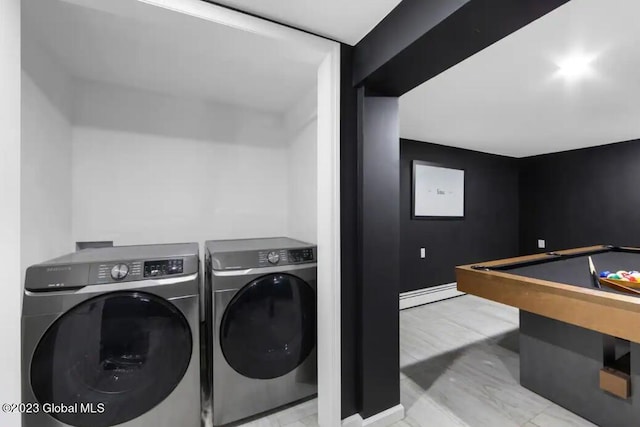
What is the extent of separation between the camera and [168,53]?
1464mm

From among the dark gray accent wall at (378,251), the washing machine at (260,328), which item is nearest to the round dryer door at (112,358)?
the washing machine at (260,328)

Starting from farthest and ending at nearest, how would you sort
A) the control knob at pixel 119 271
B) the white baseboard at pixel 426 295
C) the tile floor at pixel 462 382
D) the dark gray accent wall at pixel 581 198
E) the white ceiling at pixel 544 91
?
1. the dark gray accent wall at pixel 581 198
2. the white baseboard at pixel 426 295
3. the tile floor at pixel 462 382
4. the white ceiling at pixel 544 91
5. the control knob at pixel 119 271

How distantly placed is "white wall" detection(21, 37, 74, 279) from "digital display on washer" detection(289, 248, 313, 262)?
1.21 m

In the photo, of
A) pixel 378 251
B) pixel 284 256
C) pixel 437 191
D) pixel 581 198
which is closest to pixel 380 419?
pixel 378 251

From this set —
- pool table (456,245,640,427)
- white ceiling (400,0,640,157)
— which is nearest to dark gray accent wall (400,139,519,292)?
white ceiling (400,0,640,157)

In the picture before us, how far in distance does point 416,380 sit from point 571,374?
91 centimetres

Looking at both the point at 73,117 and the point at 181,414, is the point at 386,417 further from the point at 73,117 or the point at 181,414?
the point at 73,117

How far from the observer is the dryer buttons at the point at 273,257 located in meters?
1.55

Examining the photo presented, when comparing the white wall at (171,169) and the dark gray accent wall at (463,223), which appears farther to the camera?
the dark gray accent wall at (463,223)

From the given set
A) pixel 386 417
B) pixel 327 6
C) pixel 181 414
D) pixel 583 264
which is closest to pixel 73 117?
pixel 327 6

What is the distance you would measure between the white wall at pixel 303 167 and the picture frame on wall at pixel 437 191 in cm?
186

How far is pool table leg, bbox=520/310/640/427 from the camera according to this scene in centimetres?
140
